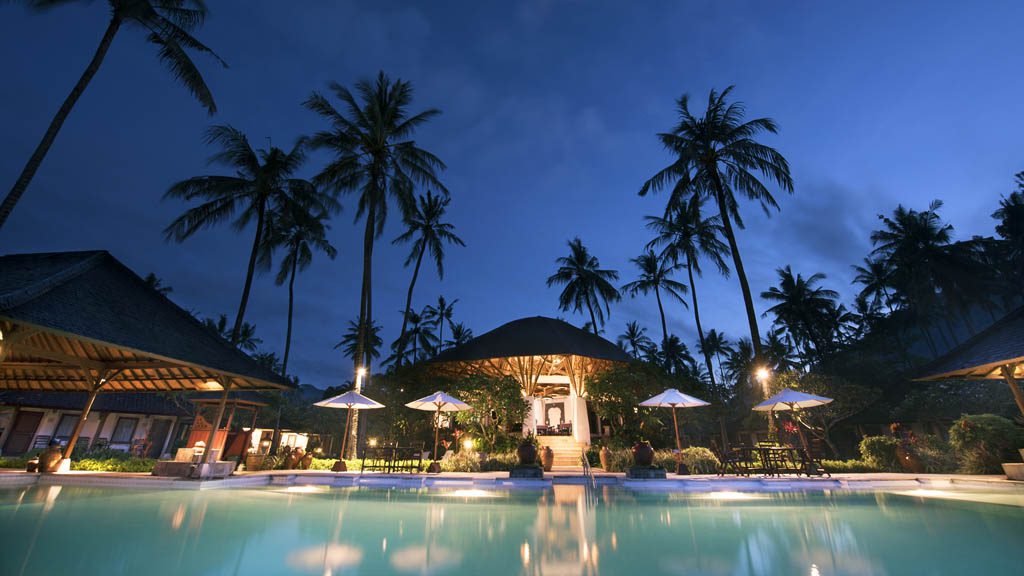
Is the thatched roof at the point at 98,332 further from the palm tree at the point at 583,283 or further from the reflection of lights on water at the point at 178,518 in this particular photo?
the palm tree at the point at 583,283

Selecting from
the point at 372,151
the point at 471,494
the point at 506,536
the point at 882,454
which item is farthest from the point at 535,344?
the point at 506,536

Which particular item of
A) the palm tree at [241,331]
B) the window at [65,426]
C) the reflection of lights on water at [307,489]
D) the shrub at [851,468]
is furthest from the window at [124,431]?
the shrub at [851,468]

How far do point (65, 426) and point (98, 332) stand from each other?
2496 centimetres

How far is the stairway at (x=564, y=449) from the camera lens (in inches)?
784

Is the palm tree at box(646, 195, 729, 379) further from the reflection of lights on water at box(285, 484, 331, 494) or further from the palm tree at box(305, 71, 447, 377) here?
the reflection of lights on water at box(285, 484, 331, 494)

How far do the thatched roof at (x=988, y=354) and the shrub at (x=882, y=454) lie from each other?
11.1ft

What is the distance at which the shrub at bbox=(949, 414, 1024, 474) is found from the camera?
12.1 metres

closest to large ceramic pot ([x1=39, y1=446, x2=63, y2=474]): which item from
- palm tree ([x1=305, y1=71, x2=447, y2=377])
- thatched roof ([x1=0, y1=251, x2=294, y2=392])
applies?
thatched roof ([x1=0, y1=251, x2=294, y2=392])

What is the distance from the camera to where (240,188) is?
19875 mm

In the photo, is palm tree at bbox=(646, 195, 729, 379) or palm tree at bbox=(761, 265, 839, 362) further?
palm tree at bbox=(761, 265, 839, 362)

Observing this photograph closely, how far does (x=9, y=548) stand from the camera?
14.2 ft

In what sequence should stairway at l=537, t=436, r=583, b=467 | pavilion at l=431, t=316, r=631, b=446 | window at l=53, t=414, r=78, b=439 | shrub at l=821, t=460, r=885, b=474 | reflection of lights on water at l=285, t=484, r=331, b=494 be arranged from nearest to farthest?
1. reflection of lights on water at l=285, t=484, r=331, b=494
2. shrub at l=821, t=460, r=885, b=474
3. stairway at l=537, t=436, r=583, b=467
4. pavilion at l=431, t=316, r=631, b=446
5. window at l=53, t=414, r=78, b=439

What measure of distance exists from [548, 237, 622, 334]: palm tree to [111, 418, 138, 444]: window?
31077 millimetres

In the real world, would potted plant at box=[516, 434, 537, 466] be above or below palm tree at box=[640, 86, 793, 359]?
below
